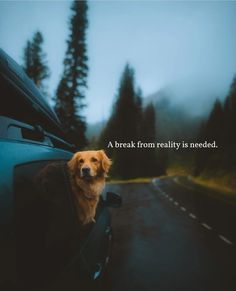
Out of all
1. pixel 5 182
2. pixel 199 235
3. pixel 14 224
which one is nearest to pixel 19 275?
pixel 14 224

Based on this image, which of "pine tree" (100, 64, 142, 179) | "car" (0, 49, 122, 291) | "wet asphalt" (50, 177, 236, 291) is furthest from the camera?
"pine tree" (100, 64, 142, 179)

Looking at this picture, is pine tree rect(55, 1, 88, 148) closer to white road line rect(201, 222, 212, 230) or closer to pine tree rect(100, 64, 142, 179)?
white road line rect(201, 222, 212, 230)

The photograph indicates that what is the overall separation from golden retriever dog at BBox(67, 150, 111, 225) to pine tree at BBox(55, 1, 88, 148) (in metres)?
25.1

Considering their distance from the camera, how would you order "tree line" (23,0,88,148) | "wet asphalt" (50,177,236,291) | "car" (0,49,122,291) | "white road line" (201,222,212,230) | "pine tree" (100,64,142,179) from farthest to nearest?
"pine tree" (100,64,142,179), "tree line" (23,0,88,148), "white road line" (201,222,212,230), "wet asphalt" (50,177,236,291), "car" (0,49,122,291)

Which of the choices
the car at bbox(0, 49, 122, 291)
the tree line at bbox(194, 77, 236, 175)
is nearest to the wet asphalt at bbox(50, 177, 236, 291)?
the car at bbox(0, 49, 122, 291)

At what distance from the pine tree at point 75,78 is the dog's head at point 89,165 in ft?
81.8

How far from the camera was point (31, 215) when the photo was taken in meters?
1.48

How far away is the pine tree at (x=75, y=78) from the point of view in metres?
28.3

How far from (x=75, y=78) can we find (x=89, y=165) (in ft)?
92.8

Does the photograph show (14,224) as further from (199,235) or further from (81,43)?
(81,43)

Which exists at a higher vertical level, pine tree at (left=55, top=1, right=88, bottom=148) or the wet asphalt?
pine tree at (left=55, top=1, right=88, bottom=148)

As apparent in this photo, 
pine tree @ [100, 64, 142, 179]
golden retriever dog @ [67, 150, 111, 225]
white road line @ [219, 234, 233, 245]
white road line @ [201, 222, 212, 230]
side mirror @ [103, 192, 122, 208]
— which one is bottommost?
white road line @ [201, 222, 212, 230]

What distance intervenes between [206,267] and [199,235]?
10.5ft

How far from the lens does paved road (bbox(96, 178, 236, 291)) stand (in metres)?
4.33
